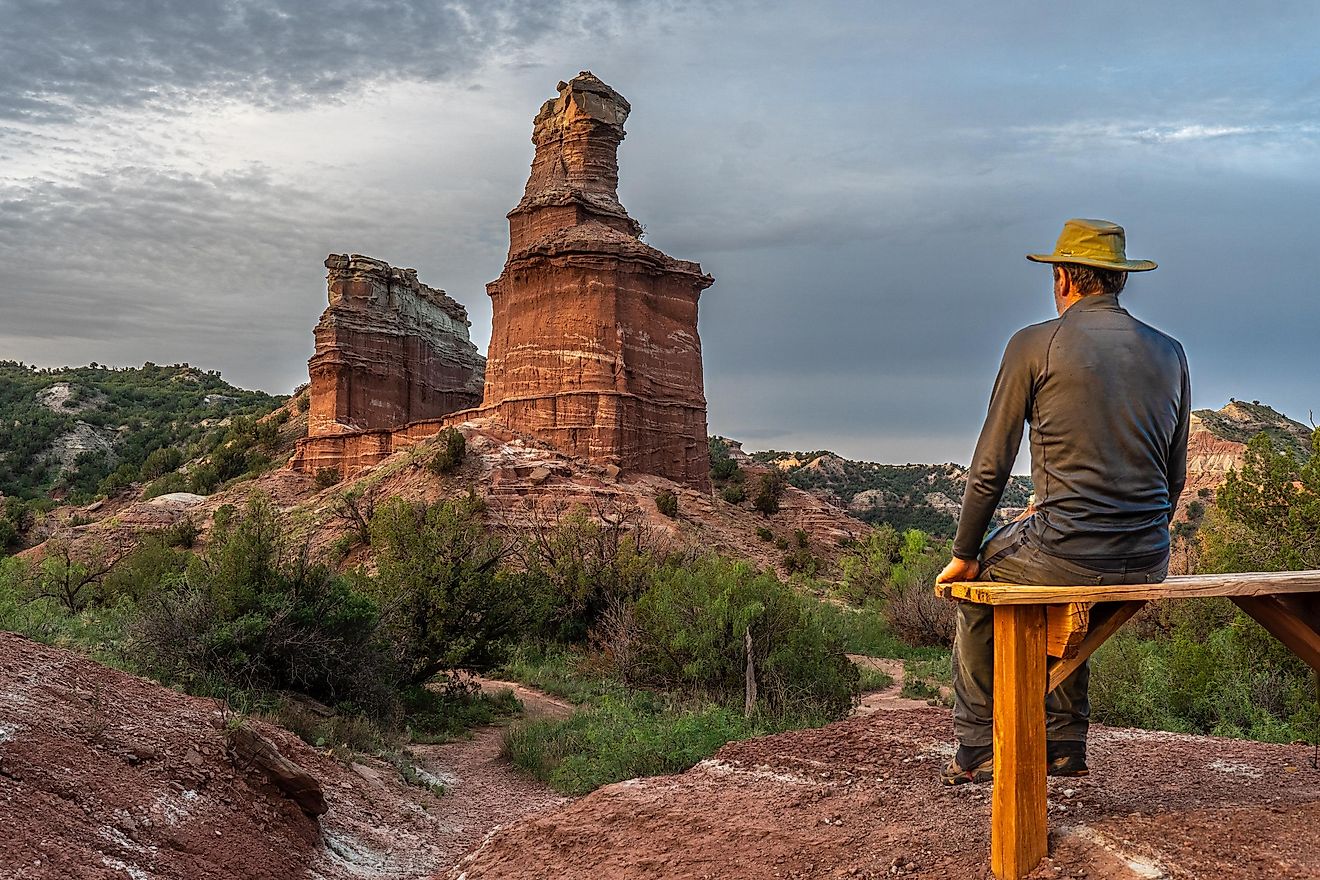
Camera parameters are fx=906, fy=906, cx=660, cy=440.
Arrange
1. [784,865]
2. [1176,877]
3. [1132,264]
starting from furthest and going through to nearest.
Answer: [784,865], [1132,264], [1176,877]

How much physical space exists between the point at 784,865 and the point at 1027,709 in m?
1.25

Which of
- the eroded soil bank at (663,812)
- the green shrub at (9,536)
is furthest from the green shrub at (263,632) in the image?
the green shrub at (9,536)

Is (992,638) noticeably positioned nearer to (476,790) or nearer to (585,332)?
(476,790)

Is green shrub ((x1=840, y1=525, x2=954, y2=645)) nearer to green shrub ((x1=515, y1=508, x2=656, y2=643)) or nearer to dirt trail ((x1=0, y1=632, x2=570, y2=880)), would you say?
green shrub ((x1=515, y1=508, x2=656, y2=643))

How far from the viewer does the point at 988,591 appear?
123 inches

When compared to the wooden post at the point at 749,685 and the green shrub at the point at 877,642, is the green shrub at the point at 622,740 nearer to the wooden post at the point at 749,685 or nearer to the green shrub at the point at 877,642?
the wooden post at the point at 749,685

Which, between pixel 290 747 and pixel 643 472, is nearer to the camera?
pixel 290 747

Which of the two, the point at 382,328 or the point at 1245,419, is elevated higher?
the point at 382,328

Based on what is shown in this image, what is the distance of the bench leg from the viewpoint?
3.06 m

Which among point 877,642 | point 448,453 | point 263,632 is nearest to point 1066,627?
point 263,632

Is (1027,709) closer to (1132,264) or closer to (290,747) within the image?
(1132,264)

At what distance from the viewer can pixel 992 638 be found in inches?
142

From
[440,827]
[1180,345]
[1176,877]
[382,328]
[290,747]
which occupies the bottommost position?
[440,827]

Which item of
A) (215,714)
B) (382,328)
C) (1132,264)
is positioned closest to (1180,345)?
(1132,264)
